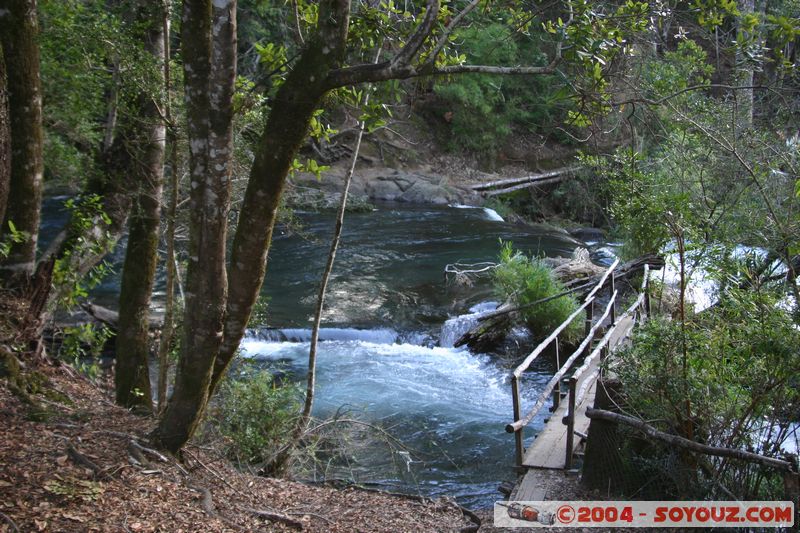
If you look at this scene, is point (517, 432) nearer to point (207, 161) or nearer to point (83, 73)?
point (207, 161)

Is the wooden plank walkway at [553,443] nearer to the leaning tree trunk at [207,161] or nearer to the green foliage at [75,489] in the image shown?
the leaning tree trunk at [207,161]

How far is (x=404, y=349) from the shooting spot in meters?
11.6

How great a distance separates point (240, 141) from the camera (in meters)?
6.73

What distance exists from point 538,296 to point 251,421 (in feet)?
19.5

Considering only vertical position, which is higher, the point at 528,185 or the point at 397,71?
the point at 528,185

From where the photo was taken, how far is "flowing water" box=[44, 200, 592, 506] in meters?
7.76

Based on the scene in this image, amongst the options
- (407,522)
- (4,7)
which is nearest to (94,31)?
(4,7)

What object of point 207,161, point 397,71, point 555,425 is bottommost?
point 555,425

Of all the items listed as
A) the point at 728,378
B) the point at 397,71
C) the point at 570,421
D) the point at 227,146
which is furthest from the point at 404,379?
the point at 397,71

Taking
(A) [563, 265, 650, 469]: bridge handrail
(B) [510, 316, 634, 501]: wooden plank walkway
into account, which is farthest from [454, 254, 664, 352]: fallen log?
(B) [510, 316, 634, 501]: wooden plank walkway

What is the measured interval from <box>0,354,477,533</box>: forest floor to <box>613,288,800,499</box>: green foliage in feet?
5.53

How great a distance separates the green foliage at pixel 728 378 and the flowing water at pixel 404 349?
258 centimetres

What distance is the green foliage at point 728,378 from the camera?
→ 14.8ft

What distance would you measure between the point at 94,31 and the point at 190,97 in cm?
308
